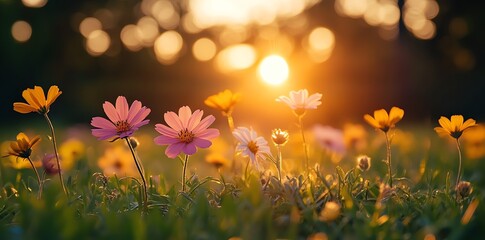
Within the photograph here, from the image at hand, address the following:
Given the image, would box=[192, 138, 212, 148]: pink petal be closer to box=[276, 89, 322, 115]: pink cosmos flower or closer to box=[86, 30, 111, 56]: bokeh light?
box=[276, 89, 322, 115]: pink cosmos flower

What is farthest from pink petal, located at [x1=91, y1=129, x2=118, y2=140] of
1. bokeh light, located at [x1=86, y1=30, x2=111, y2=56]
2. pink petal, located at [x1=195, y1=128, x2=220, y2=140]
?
bokeh light, located at [x1=86, y1=30, x2=111, y2=56]

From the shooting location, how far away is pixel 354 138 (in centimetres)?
357

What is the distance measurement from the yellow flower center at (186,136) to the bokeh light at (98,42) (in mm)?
19160

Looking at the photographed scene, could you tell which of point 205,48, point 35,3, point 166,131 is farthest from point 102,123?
point 205,48

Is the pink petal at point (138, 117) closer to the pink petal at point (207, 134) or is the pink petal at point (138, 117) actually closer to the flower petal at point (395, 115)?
the pink petal at point (207, 134)

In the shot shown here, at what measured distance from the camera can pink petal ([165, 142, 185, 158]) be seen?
1.49 meters

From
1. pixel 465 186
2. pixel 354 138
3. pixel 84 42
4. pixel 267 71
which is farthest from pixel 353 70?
pixel 465 186

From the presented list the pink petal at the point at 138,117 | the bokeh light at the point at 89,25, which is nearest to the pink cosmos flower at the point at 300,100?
the pink petal at the point at 138,117

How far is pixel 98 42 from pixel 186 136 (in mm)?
20619

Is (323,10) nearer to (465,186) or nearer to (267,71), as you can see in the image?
(267,71)

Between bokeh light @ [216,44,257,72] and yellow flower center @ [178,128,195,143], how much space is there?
1989cm

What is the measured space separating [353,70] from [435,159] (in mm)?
12677

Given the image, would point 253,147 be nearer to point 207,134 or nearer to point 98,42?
point 207,134

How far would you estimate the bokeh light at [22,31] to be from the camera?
1756 centimetres
